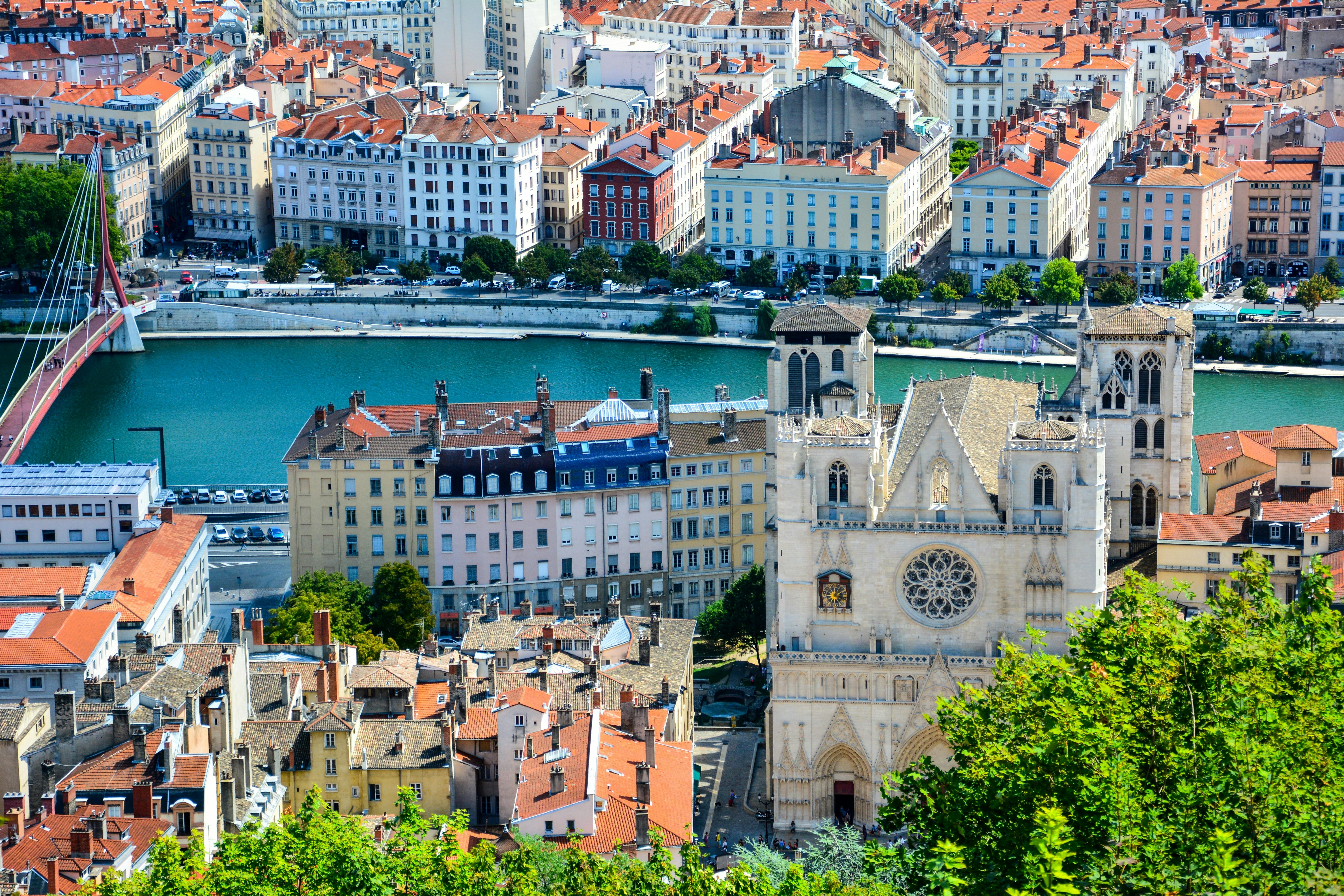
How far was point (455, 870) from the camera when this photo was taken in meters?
41.8

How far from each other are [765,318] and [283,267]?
870 inches

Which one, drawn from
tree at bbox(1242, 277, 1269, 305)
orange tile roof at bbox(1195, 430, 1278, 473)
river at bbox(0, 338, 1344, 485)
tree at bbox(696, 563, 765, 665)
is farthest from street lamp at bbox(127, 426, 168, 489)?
tree at bbox(1242, 277, 1269, 305)

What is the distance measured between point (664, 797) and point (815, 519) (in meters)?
7.98

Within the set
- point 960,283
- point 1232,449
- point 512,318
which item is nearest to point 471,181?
point 512,318

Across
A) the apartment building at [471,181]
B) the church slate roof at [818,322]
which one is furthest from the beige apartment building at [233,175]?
the church slate roof at [818,322]

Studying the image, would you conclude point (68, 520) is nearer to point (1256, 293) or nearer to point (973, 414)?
point (973, 414)

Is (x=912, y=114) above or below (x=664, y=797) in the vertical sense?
above

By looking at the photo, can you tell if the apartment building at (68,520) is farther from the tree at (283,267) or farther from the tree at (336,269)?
the tree at (283,267)

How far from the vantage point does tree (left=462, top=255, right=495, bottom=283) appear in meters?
116

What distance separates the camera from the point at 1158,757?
4144cm

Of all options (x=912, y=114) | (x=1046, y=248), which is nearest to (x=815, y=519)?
(x=1046, y=248)

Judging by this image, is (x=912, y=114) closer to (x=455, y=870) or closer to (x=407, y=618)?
(x=407, y=618)

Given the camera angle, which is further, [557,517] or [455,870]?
[557,517]

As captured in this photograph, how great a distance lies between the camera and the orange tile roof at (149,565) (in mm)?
66750
